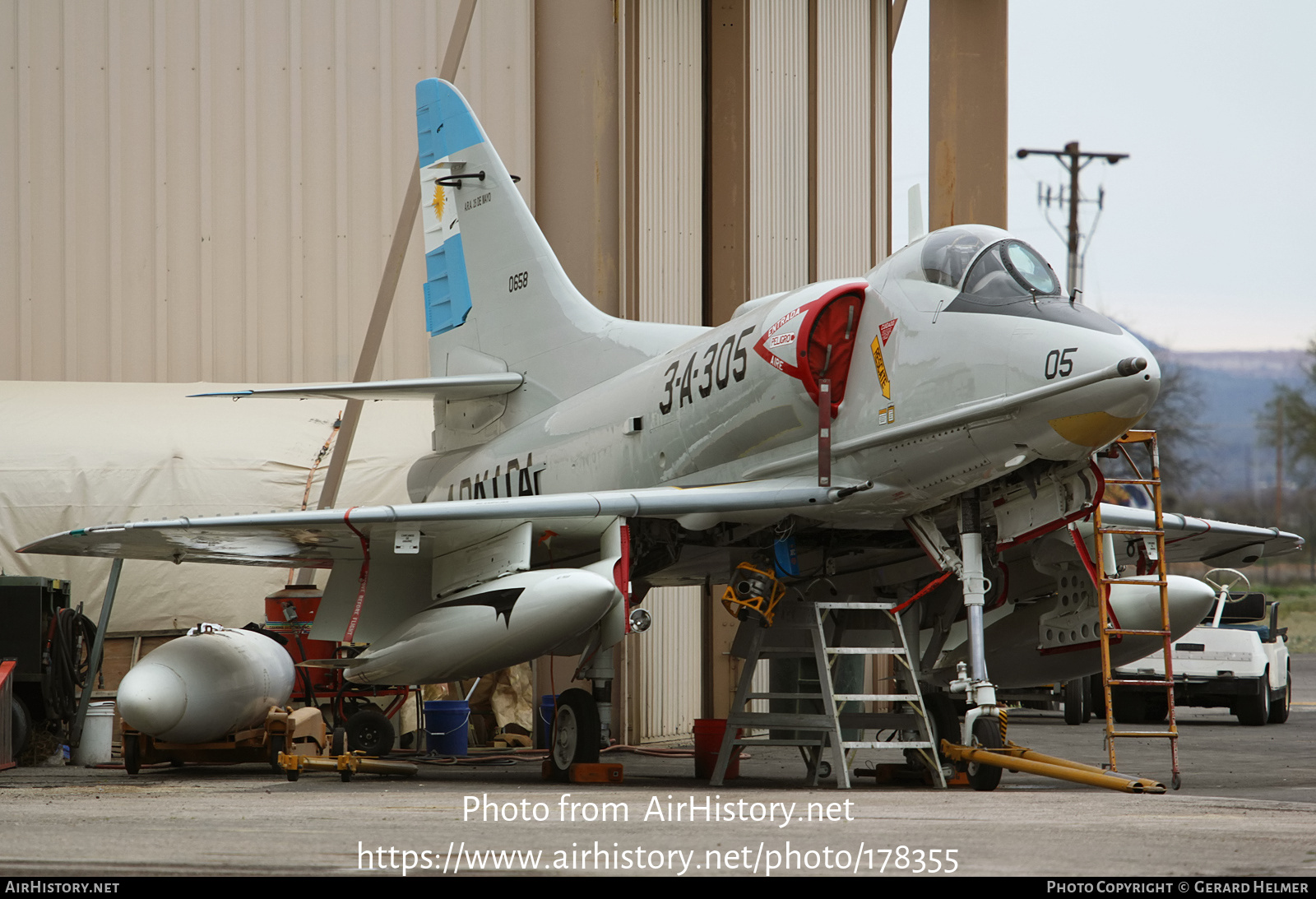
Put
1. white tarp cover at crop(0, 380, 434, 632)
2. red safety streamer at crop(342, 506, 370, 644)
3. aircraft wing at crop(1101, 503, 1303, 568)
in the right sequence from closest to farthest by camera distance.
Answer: red safety streamer at crop(342, 506, 370, 644) → aircraft wing at crop(1101, 503, 1303, 568) → white tarp cover at crop(0, 380, 434, 632)

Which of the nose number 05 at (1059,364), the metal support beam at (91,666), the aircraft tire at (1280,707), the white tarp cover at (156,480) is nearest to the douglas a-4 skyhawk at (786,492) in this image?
the nose number 05 at (1059,364)

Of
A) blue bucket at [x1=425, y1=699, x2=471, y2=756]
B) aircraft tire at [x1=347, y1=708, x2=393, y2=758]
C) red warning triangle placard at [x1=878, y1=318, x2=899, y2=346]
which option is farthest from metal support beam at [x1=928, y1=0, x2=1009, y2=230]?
aircraft tire at [x1=347, y1=708, x2=393, y2=758]

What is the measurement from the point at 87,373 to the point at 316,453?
142 inches

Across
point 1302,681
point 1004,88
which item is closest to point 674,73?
point 1004,88

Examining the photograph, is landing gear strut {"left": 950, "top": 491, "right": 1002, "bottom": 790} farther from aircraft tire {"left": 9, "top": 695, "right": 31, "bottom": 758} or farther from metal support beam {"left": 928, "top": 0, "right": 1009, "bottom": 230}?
aircraft tire {"left": 9, "top": 695, "right": 31, "bottom": 758}

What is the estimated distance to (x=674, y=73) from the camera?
622 inches

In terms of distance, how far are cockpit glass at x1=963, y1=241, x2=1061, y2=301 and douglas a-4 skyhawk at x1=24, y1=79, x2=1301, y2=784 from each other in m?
0.01

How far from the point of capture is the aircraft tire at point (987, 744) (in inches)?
327

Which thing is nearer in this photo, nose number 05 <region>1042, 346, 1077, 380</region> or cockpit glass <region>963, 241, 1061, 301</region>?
nose number 05 <region>1042, 346, 1077, 380</region>

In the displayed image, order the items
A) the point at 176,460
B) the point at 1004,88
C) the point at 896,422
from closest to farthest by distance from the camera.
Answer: the point at 896,422, the point at 1004,88, the point at 176,460

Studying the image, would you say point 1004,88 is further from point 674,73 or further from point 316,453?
point 316,453

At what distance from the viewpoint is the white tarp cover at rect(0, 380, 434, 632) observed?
14.8 m

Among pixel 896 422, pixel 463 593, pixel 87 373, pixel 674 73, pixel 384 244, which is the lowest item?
pixel 463 593
